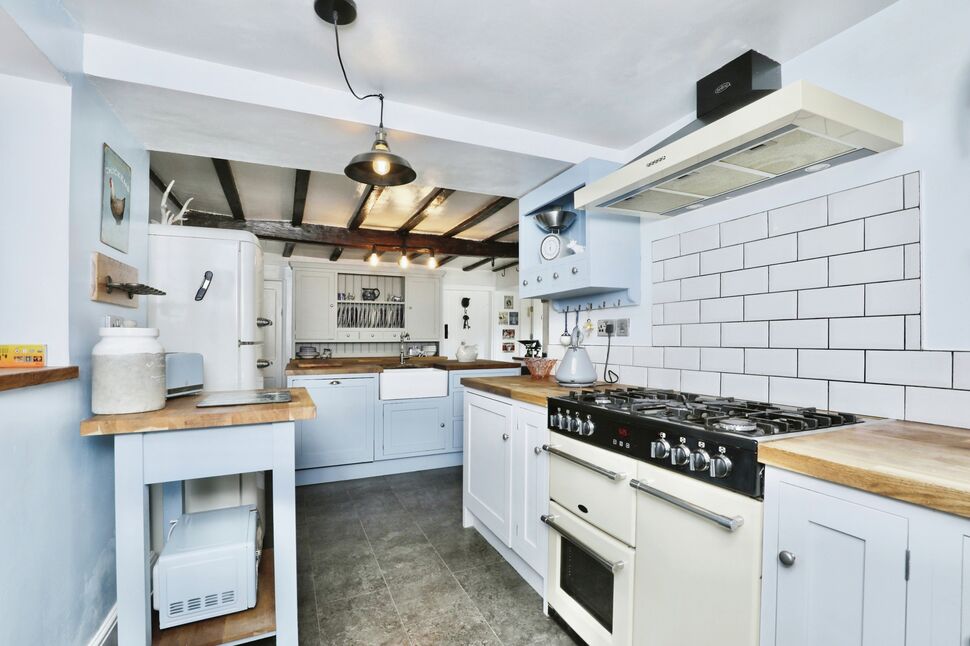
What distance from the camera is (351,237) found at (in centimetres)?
535

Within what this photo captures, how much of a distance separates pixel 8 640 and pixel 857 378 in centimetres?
262

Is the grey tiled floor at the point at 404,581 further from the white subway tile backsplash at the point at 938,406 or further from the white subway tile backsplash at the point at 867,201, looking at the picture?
the white subway tile backsplash at the point at 867,201

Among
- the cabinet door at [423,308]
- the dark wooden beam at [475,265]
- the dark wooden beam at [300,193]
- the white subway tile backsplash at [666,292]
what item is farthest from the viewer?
the dark wooden beam at [475,265]

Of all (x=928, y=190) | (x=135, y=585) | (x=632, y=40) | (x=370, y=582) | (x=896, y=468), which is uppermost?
(x=632, y=40)

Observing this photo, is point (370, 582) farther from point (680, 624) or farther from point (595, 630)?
point (680, 624)

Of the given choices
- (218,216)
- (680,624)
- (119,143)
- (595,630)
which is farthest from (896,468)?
(218,216)

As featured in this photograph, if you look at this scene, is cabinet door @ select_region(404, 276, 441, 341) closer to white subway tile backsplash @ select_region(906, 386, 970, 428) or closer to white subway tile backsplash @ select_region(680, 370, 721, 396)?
white subway tile backsplash @ select_region(680, 370, 721, 396)

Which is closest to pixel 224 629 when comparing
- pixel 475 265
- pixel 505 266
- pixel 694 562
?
pixel 694 562

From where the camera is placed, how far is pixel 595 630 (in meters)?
1.68

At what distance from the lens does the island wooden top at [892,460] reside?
2.74 feet

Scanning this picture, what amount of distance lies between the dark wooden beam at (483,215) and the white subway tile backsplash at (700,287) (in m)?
2.31

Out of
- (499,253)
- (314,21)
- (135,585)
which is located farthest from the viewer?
(499,253)

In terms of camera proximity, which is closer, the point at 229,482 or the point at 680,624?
the point at 680,624

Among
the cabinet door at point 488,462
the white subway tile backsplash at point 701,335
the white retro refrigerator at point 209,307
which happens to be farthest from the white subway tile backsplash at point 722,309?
the white retro refrigerator at point 209,307
